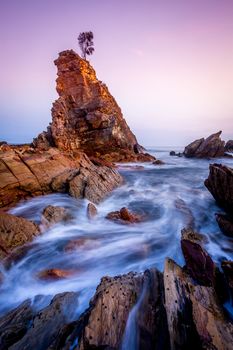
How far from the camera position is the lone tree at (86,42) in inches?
1479

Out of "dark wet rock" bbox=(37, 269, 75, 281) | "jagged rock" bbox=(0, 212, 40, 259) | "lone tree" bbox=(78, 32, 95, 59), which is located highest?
"lone tree" bbox=(78, 32, 95, 59)

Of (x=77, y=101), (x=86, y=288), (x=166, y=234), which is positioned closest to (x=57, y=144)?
(x=77, y=101)

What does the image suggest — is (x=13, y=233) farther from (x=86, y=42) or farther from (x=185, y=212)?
(x=86, y=42)

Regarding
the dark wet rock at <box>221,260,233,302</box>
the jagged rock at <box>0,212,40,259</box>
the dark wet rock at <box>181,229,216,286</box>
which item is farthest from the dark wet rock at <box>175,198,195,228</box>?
the jagged rock at <box>0,212,40,259</box>

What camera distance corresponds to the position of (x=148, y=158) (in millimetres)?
30203

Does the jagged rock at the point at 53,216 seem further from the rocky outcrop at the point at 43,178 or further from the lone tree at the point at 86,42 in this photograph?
the lone tree at the point at 86,42

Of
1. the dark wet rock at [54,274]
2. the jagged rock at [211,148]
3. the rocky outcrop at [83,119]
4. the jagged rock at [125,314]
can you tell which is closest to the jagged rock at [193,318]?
the jagged rock at [125,314]

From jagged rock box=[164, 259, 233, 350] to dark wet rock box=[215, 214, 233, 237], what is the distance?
3892 millimetres

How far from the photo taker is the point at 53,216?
8.17 m

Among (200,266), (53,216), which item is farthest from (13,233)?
(200,266)

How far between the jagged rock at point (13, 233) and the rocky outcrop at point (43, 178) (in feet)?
11.2

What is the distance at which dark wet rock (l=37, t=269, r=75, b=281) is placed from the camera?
16.9 feet

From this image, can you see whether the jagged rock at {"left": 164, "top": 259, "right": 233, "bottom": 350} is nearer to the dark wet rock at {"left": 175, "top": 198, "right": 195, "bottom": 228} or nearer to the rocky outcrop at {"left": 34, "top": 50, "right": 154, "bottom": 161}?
the dark wet rock at {"left": 175, "top": 198, "right": 195, "bottom": 228}

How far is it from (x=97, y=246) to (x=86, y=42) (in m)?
40.1
